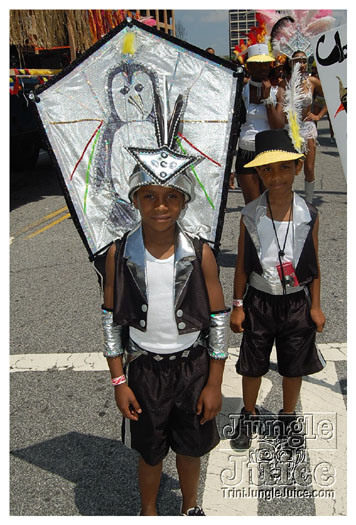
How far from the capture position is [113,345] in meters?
2.08

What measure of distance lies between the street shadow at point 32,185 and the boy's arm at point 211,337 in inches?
270

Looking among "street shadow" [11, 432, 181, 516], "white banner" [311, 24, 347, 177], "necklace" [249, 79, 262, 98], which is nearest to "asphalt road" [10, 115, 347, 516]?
"street shadow" [11, 432, 181, 516]

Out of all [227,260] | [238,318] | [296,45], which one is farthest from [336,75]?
[296,45]

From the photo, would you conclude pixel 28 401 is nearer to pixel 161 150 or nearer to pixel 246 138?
pixel 161 150

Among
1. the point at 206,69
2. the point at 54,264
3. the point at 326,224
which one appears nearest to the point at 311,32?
the point at 326,224

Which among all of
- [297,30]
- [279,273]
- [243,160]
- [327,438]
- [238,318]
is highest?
[297,30]

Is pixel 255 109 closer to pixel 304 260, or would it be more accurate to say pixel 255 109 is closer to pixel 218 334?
pixel 304 260

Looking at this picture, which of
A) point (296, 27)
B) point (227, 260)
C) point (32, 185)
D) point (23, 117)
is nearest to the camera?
point (227, 260)

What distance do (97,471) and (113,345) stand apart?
92cm

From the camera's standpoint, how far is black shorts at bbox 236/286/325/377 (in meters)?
2.49

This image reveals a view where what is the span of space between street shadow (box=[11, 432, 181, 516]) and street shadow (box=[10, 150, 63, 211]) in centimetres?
628

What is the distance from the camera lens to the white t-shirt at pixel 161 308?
1.99 metres

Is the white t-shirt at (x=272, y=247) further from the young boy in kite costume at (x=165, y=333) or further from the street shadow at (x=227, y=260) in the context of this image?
the street shadow at (x=227, y=260)

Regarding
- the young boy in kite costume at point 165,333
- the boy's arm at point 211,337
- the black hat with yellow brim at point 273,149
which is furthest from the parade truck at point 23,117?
the boy's arm at point 211,337
